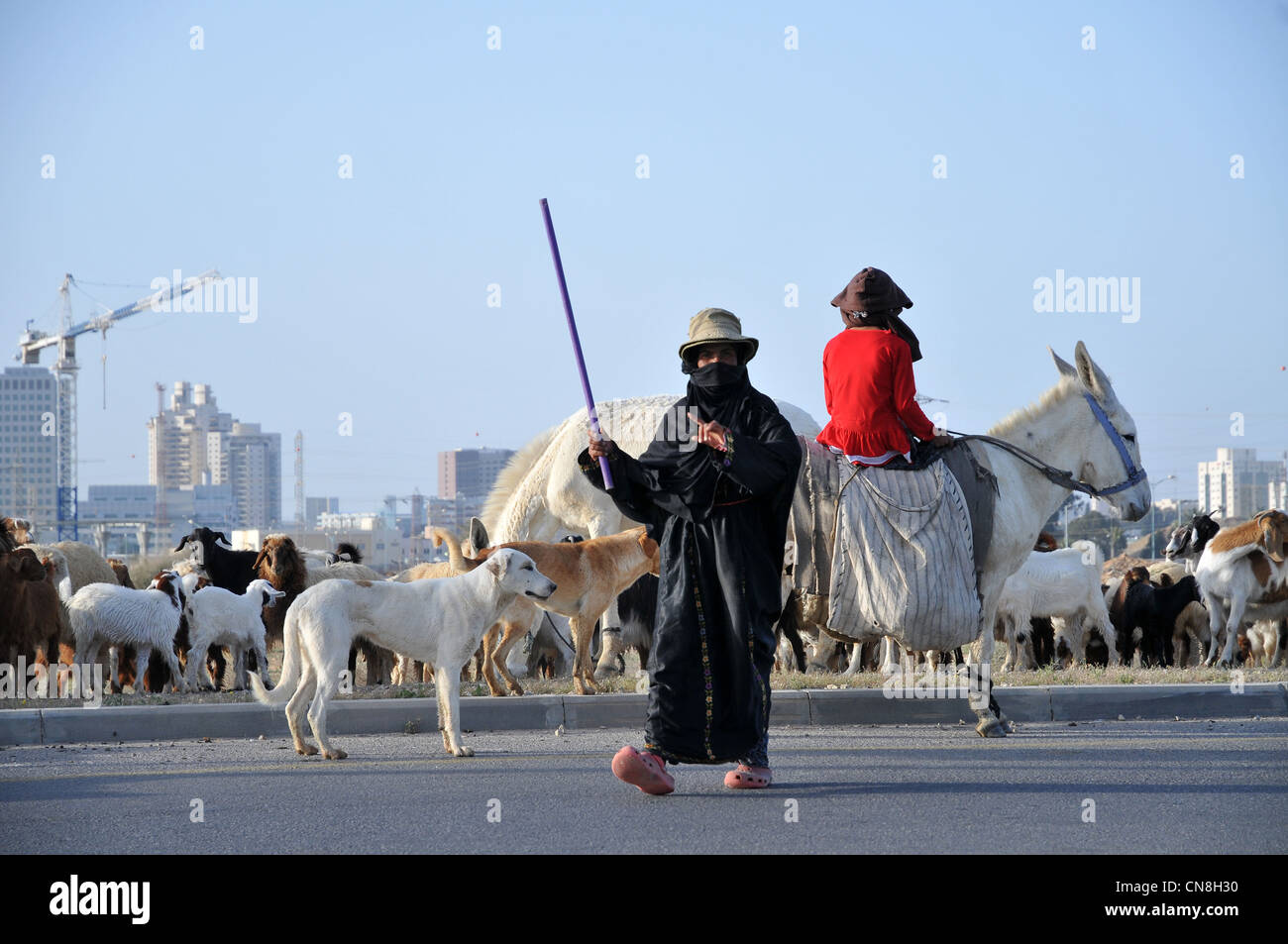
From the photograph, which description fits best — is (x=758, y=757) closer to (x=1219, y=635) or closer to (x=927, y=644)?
(x=927, y=644)

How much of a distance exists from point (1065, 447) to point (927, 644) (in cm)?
242

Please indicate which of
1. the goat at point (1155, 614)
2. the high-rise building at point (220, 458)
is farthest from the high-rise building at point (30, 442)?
the goat at point (1155, 614)

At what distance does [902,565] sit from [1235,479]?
85565mm

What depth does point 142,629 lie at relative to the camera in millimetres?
13250

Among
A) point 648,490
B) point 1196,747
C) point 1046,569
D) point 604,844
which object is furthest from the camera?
point 1046,569

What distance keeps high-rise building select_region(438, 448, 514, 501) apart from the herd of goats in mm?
108446

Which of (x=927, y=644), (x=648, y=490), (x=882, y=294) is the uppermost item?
(x=882, y=294)

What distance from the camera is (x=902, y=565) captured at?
26.6 feet

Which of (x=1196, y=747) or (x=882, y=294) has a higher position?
(x=882, y=294)

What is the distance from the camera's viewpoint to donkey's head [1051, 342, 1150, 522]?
983cm

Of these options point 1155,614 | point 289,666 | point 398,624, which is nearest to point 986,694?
point 398,624

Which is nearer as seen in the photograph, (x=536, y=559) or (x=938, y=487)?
(x=938, y=487)

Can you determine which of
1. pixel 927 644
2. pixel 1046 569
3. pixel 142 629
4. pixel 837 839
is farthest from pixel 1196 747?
pixel 142 629

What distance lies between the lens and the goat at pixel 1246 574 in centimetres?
1445
